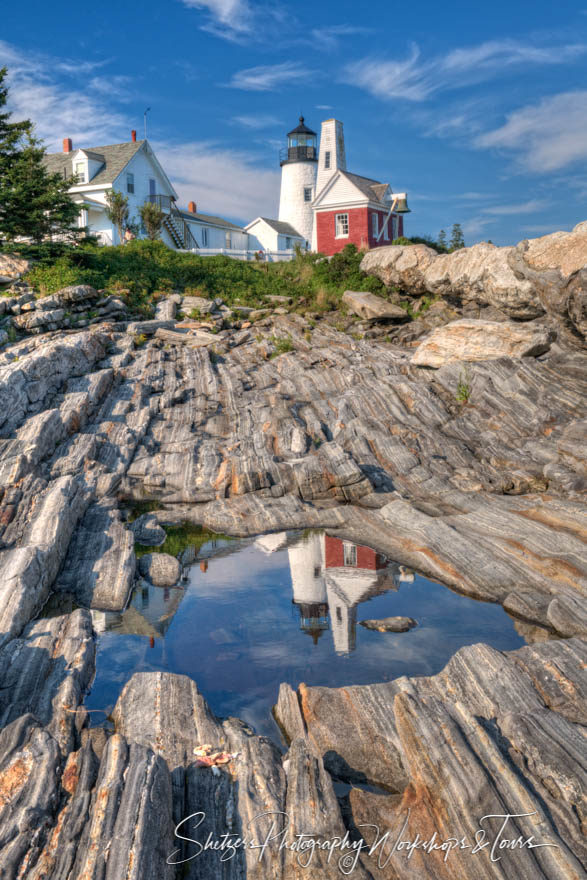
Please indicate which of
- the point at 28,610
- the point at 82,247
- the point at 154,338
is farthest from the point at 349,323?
the point at 28,610

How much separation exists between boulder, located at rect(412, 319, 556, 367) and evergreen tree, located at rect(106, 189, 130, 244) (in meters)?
27.1

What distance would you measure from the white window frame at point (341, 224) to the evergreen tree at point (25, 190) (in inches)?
866

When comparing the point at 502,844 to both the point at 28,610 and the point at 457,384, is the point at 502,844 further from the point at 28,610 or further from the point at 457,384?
the point at 457,384

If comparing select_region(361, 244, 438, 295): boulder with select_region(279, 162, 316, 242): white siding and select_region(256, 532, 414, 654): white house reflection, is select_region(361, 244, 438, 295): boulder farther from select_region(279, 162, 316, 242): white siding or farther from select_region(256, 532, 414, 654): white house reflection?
select_region(279, 162, 316, 242): white siding

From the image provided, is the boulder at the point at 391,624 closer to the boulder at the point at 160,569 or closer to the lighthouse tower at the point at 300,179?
the boulder at the point at 160,569

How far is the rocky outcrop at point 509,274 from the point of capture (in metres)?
21.6

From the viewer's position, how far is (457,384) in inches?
909

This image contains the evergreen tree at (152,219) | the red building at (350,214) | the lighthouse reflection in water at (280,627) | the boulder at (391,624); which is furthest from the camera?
the red building at (350,214)

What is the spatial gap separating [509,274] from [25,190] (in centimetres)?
2286

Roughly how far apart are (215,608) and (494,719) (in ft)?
20.5

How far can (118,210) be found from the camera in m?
43.6

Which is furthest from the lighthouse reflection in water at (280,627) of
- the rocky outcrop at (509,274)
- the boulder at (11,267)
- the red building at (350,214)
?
the red building at (350,214)

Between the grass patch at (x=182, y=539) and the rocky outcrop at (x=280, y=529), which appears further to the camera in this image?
the grass patch at (x=182, y=539)

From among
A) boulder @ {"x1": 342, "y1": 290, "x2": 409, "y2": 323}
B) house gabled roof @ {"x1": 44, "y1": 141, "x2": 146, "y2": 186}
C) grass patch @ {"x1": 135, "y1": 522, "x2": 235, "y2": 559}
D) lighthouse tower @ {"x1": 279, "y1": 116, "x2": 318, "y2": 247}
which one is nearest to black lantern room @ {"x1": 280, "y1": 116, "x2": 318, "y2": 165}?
lighthouse tower @ {"x1": 279, "y1": 116, "x2": 318, "y2": 247}
